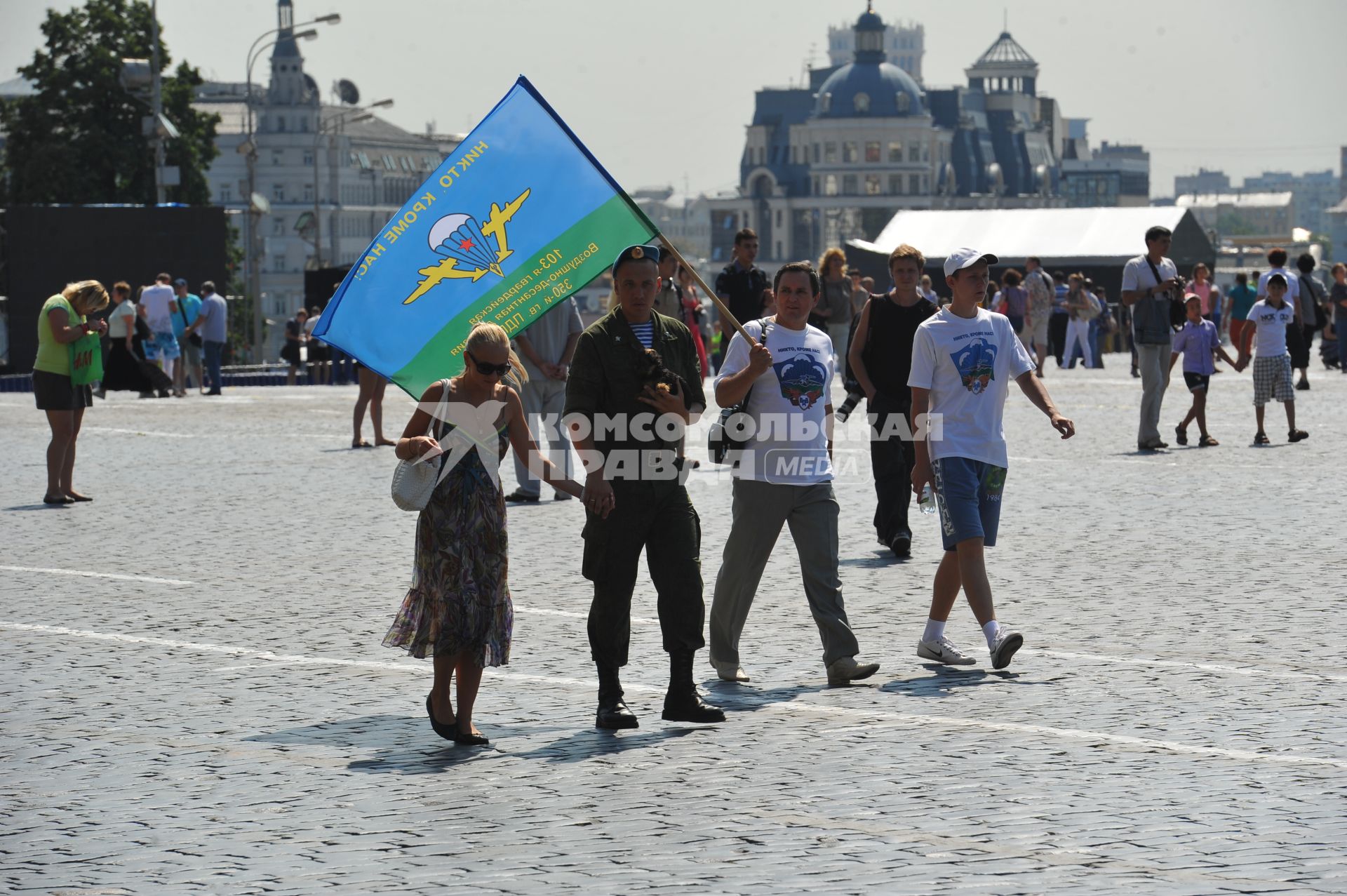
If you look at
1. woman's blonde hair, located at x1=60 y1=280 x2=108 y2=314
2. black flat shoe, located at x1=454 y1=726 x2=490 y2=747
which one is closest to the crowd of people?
black flat shoe, located at x1=454 y1=726 x2=490 y2=747

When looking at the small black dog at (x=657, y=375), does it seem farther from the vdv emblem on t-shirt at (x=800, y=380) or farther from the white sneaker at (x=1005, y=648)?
the white sneaker at (x=1005, y=648)

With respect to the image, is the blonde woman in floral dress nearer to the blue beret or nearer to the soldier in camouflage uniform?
the soldier in camouflage uniform

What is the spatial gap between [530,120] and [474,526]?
1.76 m

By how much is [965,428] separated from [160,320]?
2138cm

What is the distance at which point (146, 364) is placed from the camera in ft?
89.1

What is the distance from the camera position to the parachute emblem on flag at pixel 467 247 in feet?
25.8

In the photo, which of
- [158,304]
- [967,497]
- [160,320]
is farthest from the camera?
[160,320]

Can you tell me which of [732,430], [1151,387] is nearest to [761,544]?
[732,430]

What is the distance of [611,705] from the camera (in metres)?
7.28

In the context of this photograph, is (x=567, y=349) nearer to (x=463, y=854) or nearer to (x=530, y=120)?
(x=530, y=120)

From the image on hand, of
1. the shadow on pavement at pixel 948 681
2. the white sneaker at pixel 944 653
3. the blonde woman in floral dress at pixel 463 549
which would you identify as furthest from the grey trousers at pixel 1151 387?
the blonde woman in floral dress at pixel 463 549

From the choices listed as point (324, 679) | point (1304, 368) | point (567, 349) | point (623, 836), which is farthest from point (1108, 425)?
point (623, 836)

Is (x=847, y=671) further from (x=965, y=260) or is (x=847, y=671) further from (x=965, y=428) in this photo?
(x=965, y=260)

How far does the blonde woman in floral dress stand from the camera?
7078 millimetres
